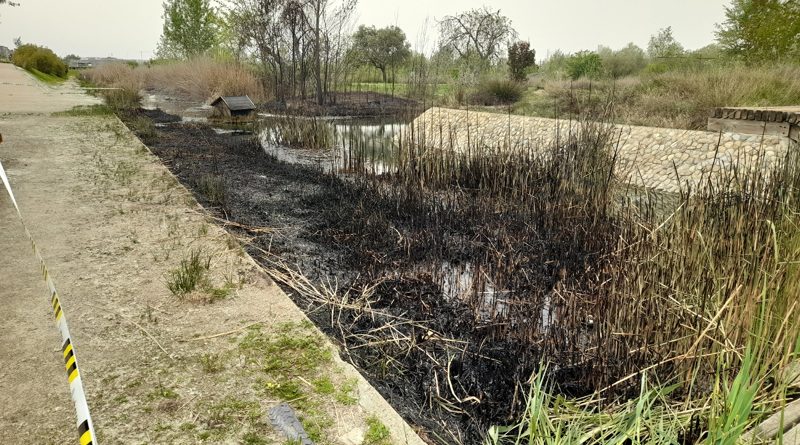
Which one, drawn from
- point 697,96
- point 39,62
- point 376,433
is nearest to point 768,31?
point 697,96

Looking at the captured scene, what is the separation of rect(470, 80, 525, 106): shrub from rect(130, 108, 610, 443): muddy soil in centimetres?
900

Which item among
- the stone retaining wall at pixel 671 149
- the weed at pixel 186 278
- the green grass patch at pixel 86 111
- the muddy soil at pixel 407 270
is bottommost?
the muddy soil at pixel 407 270

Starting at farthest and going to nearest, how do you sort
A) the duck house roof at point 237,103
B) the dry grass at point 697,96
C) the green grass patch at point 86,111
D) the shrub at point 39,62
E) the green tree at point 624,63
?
the shrub at point 39,62
the green tree at point 624,63
the duck house roof at point 237,103
the green grass patch at point 86,111
the dry grass at point 697,96

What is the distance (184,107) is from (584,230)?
47.3 ft

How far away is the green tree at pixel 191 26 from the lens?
90.0 feet

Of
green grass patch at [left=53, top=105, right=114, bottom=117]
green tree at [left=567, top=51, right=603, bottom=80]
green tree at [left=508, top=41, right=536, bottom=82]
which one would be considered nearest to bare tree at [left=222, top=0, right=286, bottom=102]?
green grass patch at [left=53, top=105, right=114, bottom=117]

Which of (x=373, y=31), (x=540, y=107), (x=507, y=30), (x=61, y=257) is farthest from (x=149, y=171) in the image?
(x=373, y=31)

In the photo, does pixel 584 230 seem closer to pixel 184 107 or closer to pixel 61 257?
pixel 61 257

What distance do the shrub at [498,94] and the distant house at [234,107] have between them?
6.11m

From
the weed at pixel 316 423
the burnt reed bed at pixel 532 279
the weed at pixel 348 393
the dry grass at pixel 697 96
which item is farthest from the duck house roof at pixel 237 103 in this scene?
the weed at pixel 316 423

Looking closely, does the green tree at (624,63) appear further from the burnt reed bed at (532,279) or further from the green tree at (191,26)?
the green tree at (191,26)

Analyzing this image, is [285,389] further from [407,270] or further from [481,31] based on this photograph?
[481,31]

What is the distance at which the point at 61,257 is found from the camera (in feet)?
9.22

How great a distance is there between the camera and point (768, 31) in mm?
12906
